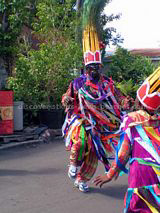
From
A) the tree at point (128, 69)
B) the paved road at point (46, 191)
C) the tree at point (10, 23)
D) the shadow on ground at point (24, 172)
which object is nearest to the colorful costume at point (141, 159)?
the paved road at point (46, 191)

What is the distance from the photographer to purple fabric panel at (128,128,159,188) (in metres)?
2.88

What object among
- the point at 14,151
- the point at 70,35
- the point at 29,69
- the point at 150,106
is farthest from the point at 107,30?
the point at 150,106

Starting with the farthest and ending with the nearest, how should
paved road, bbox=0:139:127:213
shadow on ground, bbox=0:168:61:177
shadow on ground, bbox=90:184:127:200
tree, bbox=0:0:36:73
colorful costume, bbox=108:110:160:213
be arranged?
tree, bbox=0:0:36:73 < shadow on ground, bbox=0:168:61:177 < shadow on ground, bbox=90:184:127:200 < paved road, bbox=0:139:127:213 < colorful costume, bbox=108:110:160:213

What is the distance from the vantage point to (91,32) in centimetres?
557

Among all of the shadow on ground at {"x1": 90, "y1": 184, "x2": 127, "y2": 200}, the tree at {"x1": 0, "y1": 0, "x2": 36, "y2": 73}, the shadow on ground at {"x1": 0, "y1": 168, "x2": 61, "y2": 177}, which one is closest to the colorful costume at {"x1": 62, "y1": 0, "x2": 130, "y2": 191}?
the shadow on ground at {"x1": 90, "y1": 184, "x2": 127, "y2": 200}

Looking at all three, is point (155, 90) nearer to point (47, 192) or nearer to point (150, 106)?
point (150, 106)

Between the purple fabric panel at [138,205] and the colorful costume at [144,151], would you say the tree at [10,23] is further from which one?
the purple fabric panel at [138,205]

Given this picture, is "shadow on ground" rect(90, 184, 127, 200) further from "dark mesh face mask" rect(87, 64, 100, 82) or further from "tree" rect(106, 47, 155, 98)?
"tree" rect(106, 47, 155, 98)

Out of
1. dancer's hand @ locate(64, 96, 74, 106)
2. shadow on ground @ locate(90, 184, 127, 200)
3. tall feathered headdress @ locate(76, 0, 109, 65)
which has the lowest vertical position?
shadow on ground @ locate(90, 184, 127, 200)

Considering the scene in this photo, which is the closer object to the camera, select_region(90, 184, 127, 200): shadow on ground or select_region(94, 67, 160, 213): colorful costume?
select_region(94, 67, 160, 213): colorful costume

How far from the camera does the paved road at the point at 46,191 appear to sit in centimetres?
480

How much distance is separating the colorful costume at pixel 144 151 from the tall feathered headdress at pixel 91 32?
2459 millimetres

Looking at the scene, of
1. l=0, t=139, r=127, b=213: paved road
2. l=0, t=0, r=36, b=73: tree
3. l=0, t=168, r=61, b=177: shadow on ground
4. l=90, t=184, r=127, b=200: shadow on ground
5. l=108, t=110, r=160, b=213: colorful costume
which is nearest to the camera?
l=108, t=110, r=160, b=213: colorful costume

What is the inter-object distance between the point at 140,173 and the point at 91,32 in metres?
3.08
